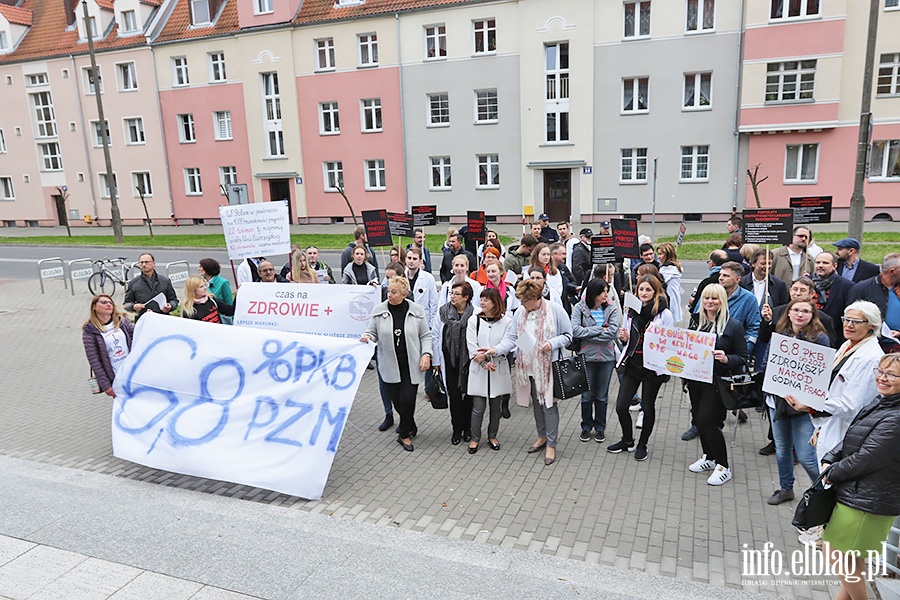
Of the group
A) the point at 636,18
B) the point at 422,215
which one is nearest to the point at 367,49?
the point at 636,18

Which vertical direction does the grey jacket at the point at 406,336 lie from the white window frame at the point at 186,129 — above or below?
below

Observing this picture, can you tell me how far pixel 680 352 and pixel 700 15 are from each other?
26.6m

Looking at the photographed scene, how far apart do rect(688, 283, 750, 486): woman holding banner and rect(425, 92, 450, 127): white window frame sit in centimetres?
2748

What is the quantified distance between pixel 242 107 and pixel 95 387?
105 feet

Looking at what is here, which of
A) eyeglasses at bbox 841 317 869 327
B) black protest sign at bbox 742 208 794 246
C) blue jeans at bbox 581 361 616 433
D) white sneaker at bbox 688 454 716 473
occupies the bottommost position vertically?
white sneaker at bbox 688 454 716 473

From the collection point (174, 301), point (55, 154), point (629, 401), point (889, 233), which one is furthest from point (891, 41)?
point (55, 154)

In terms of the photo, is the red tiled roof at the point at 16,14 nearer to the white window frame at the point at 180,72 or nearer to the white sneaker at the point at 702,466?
the white window frame at the point at 180,72

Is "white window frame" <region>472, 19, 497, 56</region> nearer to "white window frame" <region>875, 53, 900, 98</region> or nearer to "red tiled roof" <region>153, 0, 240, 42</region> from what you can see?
"red tiled roof" <region>153, 0, 240, 42</region>

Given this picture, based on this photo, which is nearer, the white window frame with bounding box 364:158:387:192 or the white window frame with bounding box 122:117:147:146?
the white window frame with bounding box 364:158:387:192

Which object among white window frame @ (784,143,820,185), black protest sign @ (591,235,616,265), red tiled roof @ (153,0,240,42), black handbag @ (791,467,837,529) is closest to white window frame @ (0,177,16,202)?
red tiled roof @ (153,0,240,42)

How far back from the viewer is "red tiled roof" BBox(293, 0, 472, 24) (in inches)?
1198

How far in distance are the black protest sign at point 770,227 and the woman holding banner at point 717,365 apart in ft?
7.66

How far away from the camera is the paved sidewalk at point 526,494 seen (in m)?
4.64

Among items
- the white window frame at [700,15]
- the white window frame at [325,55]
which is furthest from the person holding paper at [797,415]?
the white window frame at [325,55]
